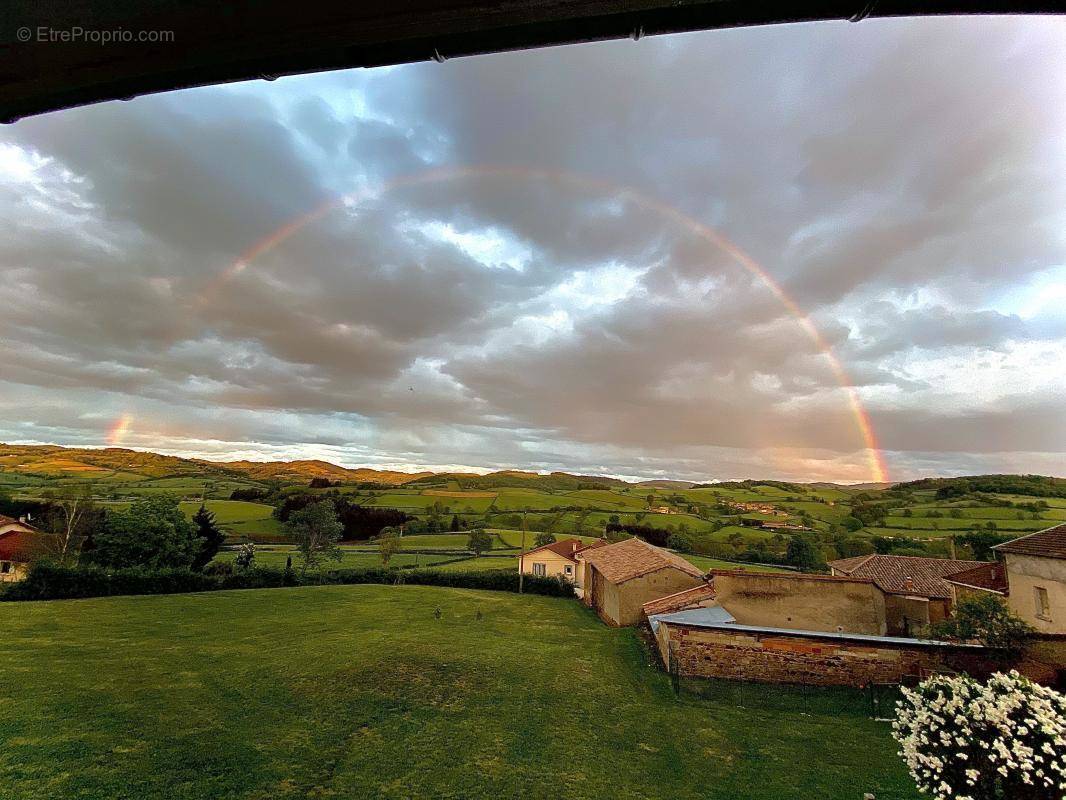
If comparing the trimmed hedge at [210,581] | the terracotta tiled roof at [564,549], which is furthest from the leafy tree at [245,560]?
the terracotta tiled roof at [564,549]

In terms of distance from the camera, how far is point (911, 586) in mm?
28188

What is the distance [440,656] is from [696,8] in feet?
69.3

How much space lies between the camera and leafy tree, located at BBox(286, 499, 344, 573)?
153ft

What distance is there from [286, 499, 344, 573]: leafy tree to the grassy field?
80.3ft

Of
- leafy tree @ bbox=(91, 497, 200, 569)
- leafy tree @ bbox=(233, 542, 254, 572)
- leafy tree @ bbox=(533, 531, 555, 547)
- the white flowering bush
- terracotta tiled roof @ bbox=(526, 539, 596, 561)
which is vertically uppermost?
the white flowering bush

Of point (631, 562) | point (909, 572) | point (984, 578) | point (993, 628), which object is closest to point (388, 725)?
point (993, 628)

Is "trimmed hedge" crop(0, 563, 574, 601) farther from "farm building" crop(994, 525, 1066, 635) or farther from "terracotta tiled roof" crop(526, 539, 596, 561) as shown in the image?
"farm building" crop(994, 525, 1066, 635)

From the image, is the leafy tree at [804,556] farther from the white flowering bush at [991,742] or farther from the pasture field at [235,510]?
the pasture field at [235,510]

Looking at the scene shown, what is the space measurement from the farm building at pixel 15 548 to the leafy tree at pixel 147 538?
6.20 m

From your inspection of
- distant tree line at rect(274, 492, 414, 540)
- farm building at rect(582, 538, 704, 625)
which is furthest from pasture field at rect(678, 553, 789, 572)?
distant tree line at rect(274, 492, 414, 540)

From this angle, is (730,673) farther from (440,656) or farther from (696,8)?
(696,8)

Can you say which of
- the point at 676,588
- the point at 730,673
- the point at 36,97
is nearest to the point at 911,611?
the point at 676,588

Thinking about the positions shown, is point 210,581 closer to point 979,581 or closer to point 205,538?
point 205,538

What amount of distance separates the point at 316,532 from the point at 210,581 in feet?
38.3
